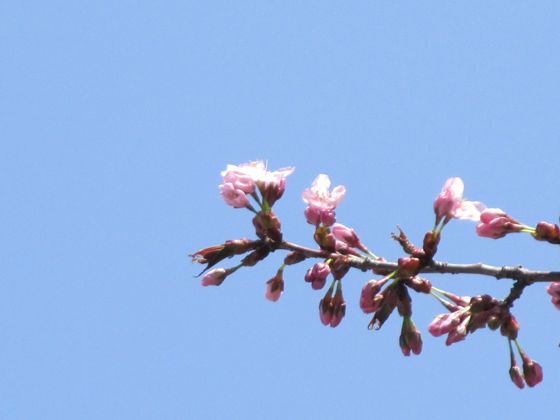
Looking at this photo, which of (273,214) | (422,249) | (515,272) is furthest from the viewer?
(273,214)

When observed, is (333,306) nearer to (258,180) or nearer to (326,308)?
(326,308)

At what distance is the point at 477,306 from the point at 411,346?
593 millimetres

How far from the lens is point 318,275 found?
414cm

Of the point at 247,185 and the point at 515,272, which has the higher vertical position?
the point at 247,185

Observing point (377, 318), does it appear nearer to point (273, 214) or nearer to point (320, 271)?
point (320, 271)

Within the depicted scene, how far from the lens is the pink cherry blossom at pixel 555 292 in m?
4.26

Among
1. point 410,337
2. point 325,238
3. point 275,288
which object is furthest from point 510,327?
point 275,288

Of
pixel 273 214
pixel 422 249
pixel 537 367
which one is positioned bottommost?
pixel 537 367

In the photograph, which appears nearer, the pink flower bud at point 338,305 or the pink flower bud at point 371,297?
the pink flower bud at point 371,297

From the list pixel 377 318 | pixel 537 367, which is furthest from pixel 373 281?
pixel 537 367

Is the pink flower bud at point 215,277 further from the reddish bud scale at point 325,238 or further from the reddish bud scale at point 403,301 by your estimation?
the reddish bud scale at point 403,301

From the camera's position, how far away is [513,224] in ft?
13.6

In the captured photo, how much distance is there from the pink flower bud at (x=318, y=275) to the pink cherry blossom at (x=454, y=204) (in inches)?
25.5

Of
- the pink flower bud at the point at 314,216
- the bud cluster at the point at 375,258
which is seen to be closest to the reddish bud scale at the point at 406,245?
the bud cluster at the point at 375,258
